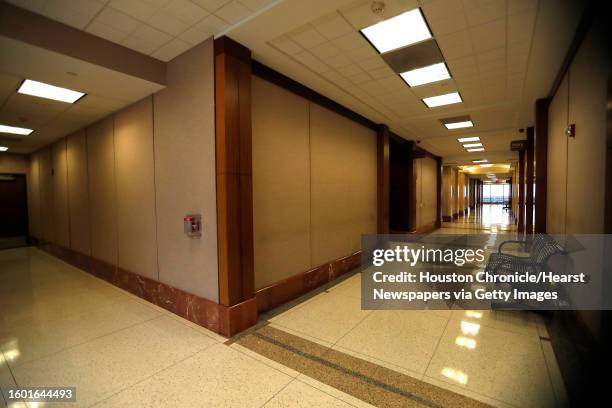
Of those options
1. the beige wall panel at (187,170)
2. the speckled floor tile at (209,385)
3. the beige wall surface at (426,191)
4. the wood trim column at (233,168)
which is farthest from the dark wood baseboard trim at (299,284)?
the beige wall surface at (426,191)

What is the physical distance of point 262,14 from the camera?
8.29ft

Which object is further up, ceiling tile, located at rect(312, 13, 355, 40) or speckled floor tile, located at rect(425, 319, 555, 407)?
ceiling tile, located at rect(312, 13, 355, 40)

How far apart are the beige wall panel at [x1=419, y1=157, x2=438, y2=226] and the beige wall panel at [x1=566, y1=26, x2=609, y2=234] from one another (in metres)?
7.47

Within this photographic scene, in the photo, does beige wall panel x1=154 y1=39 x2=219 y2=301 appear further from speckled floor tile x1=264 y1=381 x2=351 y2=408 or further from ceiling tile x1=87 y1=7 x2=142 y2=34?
speckled floor tile x1=264 y1=381 x2=351 y2=408

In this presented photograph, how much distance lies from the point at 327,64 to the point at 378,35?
2.70ft

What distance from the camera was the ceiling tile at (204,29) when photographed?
268cm

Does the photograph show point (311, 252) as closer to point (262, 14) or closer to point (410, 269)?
point (410, 269)

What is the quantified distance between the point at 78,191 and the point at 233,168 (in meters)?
4.93

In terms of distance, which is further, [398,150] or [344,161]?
[398,150]

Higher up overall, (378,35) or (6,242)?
(378,35)

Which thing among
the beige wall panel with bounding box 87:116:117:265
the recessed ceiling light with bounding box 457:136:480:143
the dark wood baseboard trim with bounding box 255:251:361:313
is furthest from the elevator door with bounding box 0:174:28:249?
the recessed ceiling light with bounding box 457:136:480:143

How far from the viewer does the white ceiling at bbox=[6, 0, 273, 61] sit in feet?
7.95

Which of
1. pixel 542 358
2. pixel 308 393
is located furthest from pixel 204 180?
pixel 542 358

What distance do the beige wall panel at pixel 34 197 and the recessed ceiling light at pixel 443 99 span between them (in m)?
10.4
